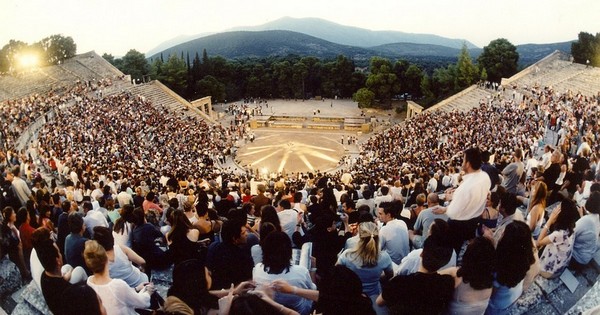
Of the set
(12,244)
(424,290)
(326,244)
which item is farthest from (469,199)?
(12,244)

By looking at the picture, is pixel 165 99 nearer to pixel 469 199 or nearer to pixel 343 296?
pixel 469 199

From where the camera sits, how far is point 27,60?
4350 cm

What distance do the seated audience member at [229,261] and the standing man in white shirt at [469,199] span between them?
2525 mm

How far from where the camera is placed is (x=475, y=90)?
1576 inches

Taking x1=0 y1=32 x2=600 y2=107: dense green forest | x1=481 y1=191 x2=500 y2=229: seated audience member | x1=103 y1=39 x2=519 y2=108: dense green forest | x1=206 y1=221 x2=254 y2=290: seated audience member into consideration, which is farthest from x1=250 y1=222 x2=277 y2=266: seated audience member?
x1=103 y1=39 x2=519 y2=108: dense green forest

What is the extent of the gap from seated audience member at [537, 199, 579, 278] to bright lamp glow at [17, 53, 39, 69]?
50.5 m

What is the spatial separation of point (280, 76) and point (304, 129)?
2058 cm

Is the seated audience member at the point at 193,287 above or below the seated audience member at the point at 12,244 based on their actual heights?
above

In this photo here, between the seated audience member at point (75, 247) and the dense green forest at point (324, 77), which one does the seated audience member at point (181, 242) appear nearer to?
the seated audience member at point (75, 247)

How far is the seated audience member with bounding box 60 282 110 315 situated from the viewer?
3205 mm

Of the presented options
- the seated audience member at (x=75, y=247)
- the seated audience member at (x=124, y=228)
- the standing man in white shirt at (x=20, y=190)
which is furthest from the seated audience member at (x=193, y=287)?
the standing man in white shirt at (x=20, y=190)

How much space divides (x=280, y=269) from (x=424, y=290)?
1329mm

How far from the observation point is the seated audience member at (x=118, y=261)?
4.23 meters

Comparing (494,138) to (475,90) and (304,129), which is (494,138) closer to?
(475,90)
